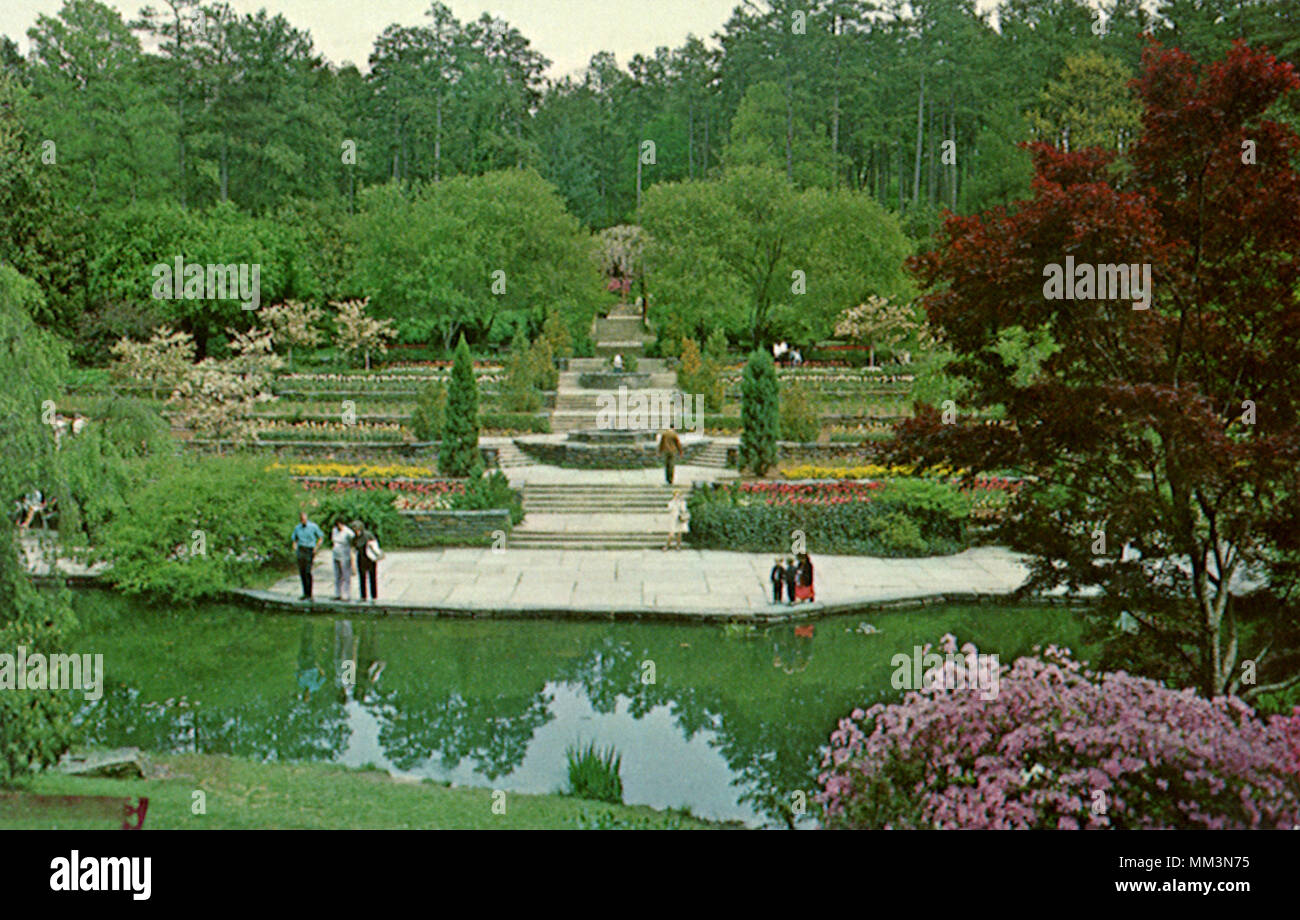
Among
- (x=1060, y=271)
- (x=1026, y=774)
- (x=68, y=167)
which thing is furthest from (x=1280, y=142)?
(x=68, y=167)

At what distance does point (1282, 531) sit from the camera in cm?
868

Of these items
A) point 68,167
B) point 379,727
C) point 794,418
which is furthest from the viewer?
point 68,167

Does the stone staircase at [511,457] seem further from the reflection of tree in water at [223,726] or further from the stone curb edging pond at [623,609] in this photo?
the reflection of tree in water at [223,726]

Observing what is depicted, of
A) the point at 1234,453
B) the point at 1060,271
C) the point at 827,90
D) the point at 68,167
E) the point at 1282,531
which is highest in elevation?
the point at 827,90

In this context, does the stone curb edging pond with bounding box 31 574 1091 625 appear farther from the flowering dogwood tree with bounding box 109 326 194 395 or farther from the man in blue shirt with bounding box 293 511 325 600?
the flowering dogwood tree with bounding box 109 326 194 395

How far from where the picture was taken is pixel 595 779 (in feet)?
34.6

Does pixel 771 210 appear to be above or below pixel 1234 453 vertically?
above

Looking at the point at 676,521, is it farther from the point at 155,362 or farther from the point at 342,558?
the point at 155,362

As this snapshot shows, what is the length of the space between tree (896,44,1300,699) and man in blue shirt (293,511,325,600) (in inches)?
411

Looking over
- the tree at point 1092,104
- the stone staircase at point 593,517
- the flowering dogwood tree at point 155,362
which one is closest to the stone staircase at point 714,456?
the stone staircase at point 593,517
